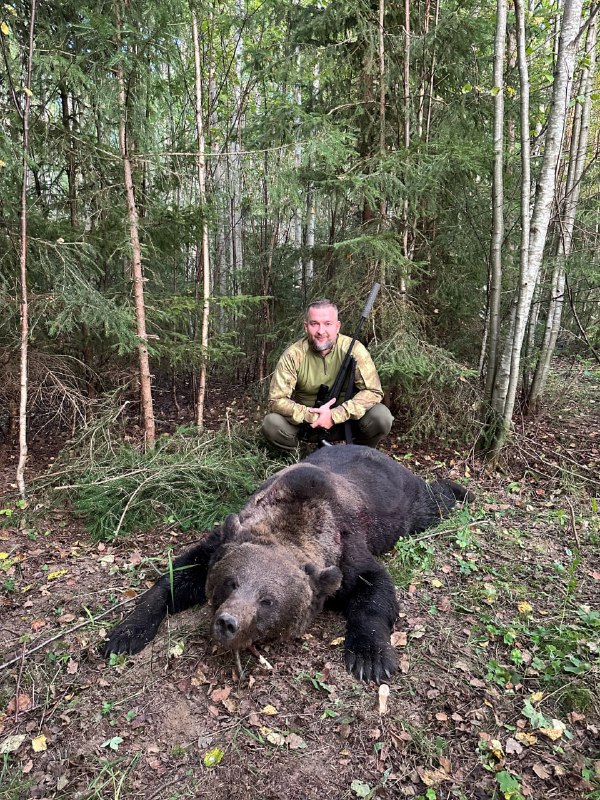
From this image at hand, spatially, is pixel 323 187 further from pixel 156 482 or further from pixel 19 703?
pixel 19 703

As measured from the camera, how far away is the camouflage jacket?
217 inches

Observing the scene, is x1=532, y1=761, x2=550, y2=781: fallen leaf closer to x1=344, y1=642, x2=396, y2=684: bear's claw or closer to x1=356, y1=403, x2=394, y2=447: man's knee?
x1=344, y1=642, x2=396, y2=684: bear's claw

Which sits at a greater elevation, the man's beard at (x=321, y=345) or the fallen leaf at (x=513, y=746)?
the man's beard at (x=321, y=345)

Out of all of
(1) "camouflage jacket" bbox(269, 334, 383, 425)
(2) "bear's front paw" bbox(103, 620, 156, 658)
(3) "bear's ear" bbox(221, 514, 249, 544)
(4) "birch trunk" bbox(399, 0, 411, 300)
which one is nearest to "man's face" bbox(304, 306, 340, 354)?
(1) "camouflage jacket" bbox(269, 334, 383, 425)

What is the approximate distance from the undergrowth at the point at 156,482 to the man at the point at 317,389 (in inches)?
20.6

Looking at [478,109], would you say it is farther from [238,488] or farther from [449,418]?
[238,488]

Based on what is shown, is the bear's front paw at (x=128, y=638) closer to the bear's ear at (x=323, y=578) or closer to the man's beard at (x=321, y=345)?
the bear's ear at (x=323, y=578)

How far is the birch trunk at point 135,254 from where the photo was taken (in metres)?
5.09

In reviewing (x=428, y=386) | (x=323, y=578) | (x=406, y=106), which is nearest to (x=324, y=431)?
(x=428, y=386)

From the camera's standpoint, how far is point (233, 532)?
130 inches

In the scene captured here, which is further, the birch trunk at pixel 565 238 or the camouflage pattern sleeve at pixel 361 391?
the birch trunk at pixel 565 238

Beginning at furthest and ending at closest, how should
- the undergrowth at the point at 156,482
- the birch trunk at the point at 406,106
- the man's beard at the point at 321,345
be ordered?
1. the birch trunk at the point at 406,106
2. the man's beard at the point at 321,345
3. the undergrowth at the point at 156,482

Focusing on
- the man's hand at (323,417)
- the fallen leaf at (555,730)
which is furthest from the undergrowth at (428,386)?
the fallen leaf at (555,730)

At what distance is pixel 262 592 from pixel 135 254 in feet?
13.2
